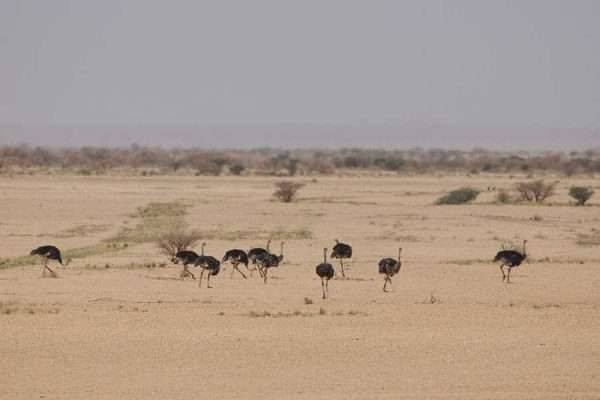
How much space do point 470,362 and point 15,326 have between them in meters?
6.70

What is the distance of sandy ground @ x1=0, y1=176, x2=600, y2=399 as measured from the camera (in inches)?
580

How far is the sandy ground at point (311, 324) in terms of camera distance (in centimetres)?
1473

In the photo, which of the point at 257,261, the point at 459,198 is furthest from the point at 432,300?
the point at 459,198

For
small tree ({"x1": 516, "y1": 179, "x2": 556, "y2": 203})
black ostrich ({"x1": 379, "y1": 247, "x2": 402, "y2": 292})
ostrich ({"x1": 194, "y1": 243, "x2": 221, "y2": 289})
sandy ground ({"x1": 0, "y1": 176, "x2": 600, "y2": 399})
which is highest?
small tree ({"x1": 516, "y1": 179, "x2": 556, "y2": 203})

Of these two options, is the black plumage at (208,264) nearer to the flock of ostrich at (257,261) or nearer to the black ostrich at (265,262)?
the flock of ostrich at (257,261)

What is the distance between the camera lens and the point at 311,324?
1928cm

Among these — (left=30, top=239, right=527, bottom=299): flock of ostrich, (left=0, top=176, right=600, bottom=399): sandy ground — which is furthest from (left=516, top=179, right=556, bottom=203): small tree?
(left=30, top=239, right=527, bottom=299): flock of ostrich

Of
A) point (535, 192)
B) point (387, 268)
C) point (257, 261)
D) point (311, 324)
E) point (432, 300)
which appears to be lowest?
point (311, 324)

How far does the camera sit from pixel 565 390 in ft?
47.3

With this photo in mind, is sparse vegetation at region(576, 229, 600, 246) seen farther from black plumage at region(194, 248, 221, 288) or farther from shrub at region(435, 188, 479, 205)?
shrub at region(435, 188, 479, 205)

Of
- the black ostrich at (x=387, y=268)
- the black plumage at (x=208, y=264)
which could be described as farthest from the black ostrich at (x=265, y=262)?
the black ostrich at (x=387, y=268)

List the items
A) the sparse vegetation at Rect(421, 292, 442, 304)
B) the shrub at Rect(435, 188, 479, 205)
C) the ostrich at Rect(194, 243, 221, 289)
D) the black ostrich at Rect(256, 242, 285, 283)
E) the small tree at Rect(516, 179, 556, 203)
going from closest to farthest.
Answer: the sparse vegetation at Rect(421, 292, 442, 304) → the ostrich at Rect(194, 243, 221, 289) → the black ostrich at Rect(256, 242, 285, 283) → the shrub at Rect(435, 188, 479, 205) → the small tree at Rect(516, 179, 556, 203)

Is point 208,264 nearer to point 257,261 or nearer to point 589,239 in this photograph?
point 257,261

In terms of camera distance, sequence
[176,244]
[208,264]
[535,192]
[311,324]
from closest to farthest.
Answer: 1. [311,324]
2. [208,264]
3. [176,244]
4. [535,192]
